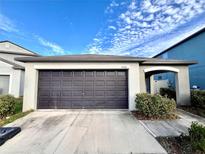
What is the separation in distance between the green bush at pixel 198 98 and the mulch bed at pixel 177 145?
5.76 meters

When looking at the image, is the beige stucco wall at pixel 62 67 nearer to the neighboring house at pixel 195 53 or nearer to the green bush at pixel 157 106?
the green bush at pixel 157 106

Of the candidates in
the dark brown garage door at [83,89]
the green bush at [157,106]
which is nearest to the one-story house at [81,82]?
the dark brown garage door at [83,89]

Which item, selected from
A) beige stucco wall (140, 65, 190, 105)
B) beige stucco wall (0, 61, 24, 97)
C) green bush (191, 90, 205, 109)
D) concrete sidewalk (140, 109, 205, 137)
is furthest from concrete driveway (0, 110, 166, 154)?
beige stucco wall (0, 61, 24, 97)

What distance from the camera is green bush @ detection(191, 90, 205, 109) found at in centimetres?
862

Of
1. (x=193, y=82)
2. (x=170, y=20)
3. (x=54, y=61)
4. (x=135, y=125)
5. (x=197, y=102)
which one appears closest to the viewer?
(x=135, y=125)

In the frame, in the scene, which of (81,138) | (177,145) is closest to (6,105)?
(81,138)

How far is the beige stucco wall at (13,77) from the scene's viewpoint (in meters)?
13.5

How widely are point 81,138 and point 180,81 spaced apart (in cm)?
868

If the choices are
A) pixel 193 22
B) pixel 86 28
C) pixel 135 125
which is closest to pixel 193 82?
pixel 193 22

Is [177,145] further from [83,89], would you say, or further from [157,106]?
[83,89]

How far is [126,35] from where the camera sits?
606 inches

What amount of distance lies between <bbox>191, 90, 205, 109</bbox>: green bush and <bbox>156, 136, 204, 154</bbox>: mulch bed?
5.76 metres

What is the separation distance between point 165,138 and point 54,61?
7328 mm

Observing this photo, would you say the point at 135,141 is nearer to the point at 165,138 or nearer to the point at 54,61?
the point at 165,138
